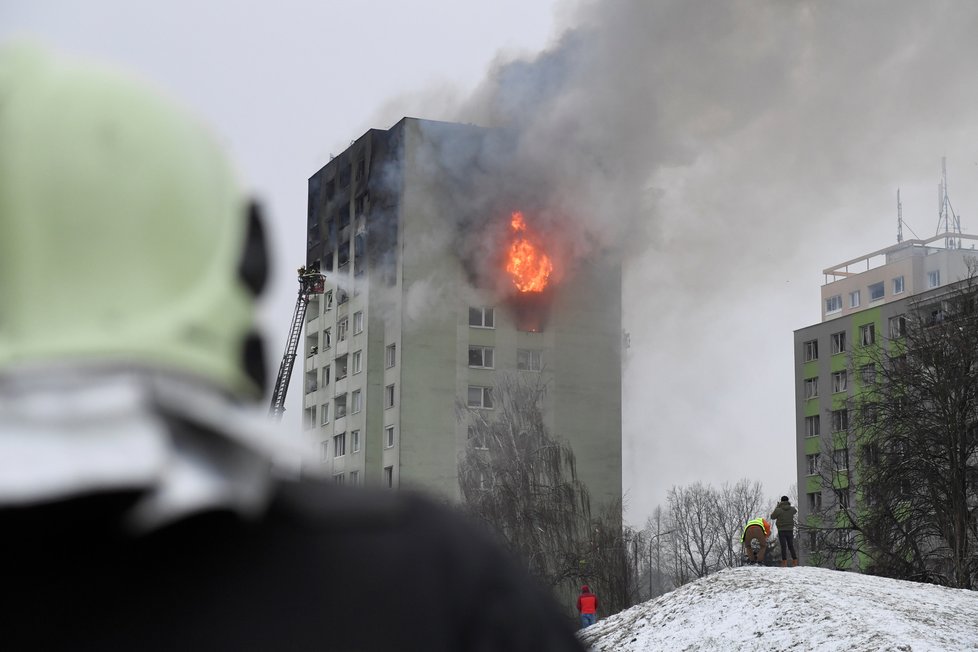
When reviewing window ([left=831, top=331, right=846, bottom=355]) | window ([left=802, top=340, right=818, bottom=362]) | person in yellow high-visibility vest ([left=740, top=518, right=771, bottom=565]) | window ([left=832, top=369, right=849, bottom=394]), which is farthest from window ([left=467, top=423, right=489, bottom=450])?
window ([left=802, top=340, right=818, bottom=362])

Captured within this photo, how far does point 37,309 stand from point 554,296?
69.4m

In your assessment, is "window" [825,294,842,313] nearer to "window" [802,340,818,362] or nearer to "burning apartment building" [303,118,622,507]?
"window" [802,340,818,362]

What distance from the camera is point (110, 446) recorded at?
78cm

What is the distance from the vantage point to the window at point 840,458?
4462cm

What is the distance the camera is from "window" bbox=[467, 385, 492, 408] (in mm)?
70312

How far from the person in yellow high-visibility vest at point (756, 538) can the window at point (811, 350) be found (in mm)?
66756

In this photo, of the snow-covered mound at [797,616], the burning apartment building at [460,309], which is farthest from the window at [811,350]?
the snow-covered mound at [797,616]

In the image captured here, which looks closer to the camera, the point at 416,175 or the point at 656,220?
the point at 656,220

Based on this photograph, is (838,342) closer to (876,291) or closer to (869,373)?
(876,291)

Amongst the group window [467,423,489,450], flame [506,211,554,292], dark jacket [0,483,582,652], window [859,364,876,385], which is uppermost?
flame [506,211,554,292]

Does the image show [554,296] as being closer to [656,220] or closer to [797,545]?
[656,220]

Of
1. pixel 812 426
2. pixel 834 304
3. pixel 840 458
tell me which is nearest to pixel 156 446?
pixel 840 458

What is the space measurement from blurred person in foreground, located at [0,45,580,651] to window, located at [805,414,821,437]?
86.5 metres

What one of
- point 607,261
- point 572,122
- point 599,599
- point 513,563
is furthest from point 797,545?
point 513,563
